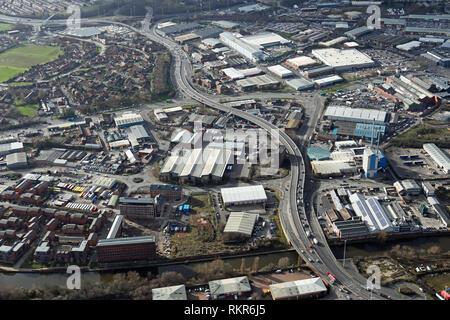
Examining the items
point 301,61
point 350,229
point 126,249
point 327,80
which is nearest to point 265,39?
point 301,61

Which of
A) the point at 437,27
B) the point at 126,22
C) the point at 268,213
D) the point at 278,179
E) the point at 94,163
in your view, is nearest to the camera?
the point at 268,213

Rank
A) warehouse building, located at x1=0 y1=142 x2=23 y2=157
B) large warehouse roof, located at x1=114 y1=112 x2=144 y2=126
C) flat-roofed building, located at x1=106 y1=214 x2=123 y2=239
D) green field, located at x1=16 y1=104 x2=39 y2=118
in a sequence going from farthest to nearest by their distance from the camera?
green field, located at x1=16 y1=104 x2=39 y2=118 < large warehouse roof, located at x1=114 y1=112 x2=144 y2=126 < warehouse building, located at x1=0 y1=142 x2=23 y2=157 < flat-roofed building, located at x1=106 y1=214 x2=123 y2=239

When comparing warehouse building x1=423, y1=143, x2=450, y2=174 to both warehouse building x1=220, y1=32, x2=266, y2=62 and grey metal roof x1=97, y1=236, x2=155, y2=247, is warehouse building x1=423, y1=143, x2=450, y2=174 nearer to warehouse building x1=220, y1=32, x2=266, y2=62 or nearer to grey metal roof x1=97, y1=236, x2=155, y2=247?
grey metal roof x1=97, y1=236, x2=155, y2=247

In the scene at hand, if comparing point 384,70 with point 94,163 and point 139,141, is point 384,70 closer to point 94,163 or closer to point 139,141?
point 139,141

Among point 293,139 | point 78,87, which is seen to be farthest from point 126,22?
point 293,139

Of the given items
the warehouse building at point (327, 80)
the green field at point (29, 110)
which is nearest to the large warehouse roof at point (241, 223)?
the warehouse building at point (327, 80)

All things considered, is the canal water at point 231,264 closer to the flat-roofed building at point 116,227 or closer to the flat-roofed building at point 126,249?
the flat-roofed building at point 126,249

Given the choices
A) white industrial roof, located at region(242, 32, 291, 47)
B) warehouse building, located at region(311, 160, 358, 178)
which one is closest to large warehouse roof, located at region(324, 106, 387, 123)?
warehouse building, located at region(311, 160, 358, 178)
